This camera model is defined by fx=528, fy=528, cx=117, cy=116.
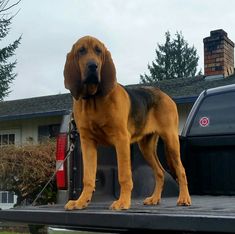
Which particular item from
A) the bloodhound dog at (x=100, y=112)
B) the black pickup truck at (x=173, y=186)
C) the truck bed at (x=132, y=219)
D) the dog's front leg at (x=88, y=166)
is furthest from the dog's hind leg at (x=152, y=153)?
the truck bed at (x=132, y=219)

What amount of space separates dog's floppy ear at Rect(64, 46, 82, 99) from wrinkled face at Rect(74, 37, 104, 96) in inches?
1.2

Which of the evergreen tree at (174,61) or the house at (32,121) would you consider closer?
the house at (32,121)

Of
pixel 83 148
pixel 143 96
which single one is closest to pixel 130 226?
pixel 83 148

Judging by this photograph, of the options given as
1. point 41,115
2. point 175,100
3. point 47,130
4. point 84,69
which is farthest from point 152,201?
point 47,130

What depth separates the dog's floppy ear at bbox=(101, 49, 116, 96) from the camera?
3.38m

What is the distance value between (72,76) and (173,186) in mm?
1644

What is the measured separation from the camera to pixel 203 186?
4.79 m

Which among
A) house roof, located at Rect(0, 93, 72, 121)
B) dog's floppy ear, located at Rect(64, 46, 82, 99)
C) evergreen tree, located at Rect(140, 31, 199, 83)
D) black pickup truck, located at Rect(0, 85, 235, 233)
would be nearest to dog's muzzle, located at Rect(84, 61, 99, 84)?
dog's floppy ear, located at Rect(64, 46, 82, 99)

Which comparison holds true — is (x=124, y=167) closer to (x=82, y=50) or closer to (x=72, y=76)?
(x=72, y=76)

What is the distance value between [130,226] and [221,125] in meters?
2.40

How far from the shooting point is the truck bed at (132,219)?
245 centimetres

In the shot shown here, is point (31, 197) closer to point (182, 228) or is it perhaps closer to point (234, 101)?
point (234, 101)

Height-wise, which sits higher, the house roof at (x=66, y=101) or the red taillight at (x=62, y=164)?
the house roof at (x=66, y=101)

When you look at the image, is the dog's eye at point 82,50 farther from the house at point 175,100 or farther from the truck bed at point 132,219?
the house at point 175,100
